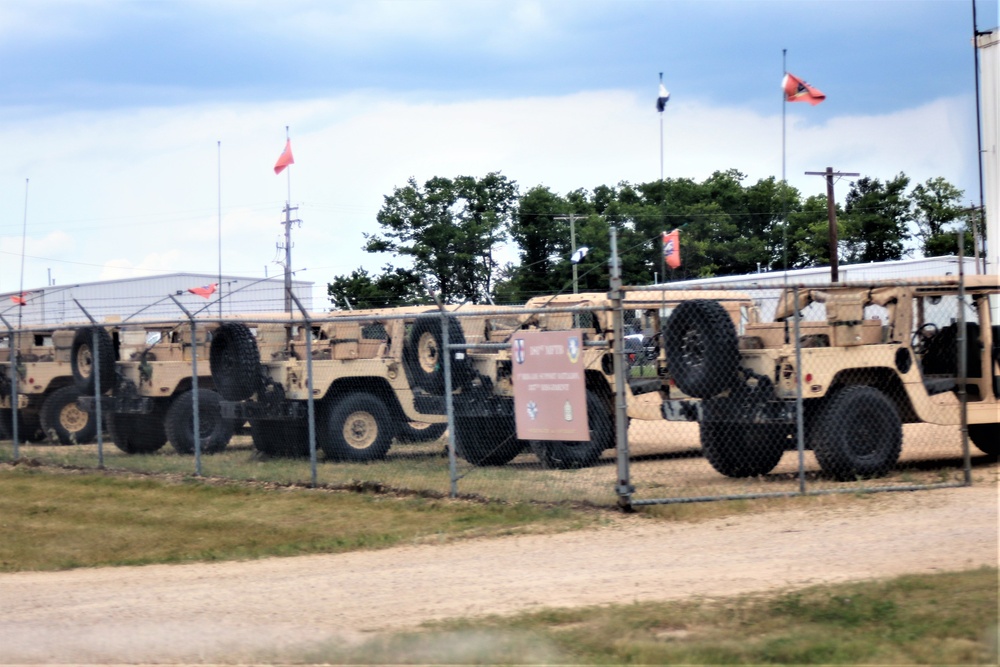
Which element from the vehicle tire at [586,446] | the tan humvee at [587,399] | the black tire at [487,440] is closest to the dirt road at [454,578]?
the vehicle tire at [586,446]

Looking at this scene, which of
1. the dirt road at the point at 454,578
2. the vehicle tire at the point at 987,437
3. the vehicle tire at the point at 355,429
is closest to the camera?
the dirt road at the point at 454,578

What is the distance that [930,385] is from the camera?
12336 mm

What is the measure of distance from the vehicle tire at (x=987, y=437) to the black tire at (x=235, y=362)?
891 cm

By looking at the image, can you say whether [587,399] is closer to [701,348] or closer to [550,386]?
[701,348]

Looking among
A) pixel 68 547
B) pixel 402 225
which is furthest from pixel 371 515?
pixel 402 225

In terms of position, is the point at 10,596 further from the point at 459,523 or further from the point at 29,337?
the point at 29,337

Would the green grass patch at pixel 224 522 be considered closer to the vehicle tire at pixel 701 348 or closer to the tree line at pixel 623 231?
the vehicle tire at pixel 701 348

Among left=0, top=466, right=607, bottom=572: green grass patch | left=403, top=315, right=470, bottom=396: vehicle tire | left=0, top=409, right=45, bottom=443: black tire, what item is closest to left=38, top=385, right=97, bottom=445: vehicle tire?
left=0, top=409, right=45, bottom=443: black tire

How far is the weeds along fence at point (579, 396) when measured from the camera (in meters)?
11.6

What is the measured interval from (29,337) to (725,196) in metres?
38.2

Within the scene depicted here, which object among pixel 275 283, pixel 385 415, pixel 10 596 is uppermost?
pixel 275 283

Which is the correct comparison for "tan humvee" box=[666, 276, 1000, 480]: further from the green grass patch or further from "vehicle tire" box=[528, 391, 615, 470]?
the green grass patch

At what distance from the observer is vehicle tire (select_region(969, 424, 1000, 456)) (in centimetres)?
1334

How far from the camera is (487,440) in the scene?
14.1 meters
